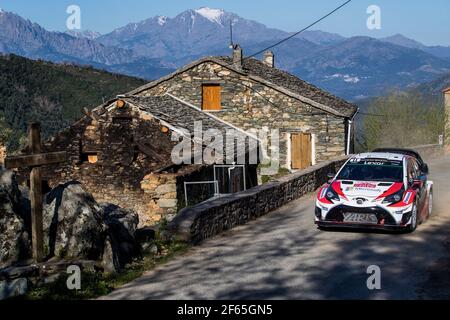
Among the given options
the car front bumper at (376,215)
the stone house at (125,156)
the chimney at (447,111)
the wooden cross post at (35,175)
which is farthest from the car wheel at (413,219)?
the chimney at (447,111)

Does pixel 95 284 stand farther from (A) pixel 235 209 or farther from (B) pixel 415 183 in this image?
(B) pixel 415 183

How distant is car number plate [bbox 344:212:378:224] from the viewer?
11.5 m

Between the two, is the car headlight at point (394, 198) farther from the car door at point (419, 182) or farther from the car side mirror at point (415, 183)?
the car door at point (419, 182)

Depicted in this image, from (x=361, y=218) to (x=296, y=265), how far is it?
2.75 metres

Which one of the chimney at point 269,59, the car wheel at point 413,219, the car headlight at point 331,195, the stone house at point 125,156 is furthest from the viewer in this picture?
the chimney at point 269,59

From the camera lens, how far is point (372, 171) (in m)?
12.8

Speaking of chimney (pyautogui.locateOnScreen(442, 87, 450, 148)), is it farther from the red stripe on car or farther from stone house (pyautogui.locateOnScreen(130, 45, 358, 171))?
the red stripe on car

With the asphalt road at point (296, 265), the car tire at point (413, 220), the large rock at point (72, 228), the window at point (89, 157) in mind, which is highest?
the window at point (89, 157)

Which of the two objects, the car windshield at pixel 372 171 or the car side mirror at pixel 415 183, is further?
the car windshield at pixel 372 171

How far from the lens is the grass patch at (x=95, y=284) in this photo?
7797mm

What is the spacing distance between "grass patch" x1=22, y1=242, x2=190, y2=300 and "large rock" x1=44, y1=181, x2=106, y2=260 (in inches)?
18.4

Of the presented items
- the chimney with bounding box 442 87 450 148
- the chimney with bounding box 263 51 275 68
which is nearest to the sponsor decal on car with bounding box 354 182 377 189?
the chimney with bounding box 263 51 275 68

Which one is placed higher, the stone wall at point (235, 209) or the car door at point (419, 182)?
the car door at point (419, 182)

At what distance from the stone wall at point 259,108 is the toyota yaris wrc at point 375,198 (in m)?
14.1
